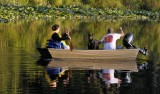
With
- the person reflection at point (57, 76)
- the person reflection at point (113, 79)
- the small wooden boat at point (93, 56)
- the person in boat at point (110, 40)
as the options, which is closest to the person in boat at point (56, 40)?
the small wooden boat at point (93, 56)

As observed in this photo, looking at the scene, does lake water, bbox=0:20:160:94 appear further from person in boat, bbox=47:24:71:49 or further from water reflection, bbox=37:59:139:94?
person in boat, bbox=47:24:71:49

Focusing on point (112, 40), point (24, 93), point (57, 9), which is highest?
point (57, 9)

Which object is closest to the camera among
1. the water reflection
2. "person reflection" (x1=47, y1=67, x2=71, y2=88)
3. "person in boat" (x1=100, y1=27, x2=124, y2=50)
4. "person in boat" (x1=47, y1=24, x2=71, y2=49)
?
the water reflection

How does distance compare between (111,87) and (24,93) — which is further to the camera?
(111,87)

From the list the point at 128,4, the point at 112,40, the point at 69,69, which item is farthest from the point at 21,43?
the point at 128,4

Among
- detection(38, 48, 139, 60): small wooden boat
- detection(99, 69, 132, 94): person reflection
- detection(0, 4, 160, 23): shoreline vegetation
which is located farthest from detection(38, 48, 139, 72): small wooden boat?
detection(0, 4, 160, 23): shoreline vegetation

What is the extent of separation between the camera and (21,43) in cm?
4103

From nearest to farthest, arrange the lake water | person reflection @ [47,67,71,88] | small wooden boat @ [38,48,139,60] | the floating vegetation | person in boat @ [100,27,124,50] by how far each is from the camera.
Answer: the lake water, person reflection @ [47,67,71,88], small wooden boat @ [38,48,139,60], person in boat @ [100,27,124,50], the floating vegetation

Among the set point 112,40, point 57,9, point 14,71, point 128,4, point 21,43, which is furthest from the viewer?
point 128,4

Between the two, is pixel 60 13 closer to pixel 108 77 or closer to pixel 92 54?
pixel 92 54

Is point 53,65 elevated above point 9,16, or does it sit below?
below

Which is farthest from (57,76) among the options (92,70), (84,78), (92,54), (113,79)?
(92,54)

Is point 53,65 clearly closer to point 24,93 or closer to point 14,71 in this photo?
point 14,71

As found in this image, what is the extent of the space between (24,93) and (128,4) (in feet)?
456
